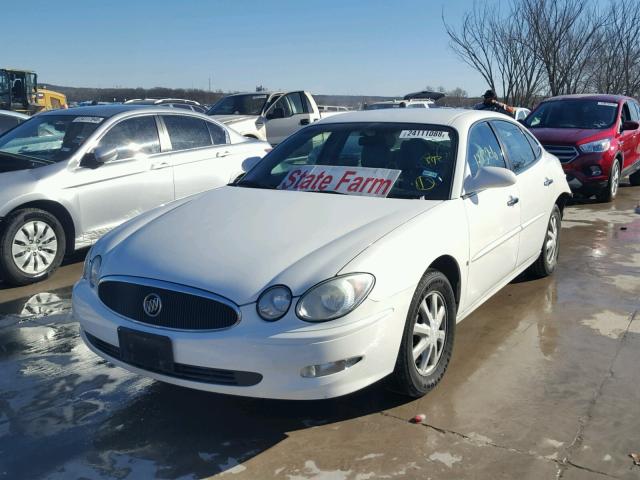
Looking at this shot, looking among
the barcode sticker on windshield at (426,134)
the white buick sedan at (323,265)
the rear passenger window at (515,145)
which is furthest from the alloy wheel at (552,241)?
the barcode sticker on windshield at (426,134)

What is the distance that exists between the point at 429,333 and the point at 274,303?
101 cm

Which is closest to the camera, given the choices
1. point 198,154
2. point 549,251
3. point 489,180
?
point 489,180

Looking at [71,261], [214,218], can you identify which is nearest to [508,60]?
[71,261]

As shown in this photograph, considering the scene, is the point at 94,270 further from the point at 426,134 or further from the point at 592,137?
the point at 592,137

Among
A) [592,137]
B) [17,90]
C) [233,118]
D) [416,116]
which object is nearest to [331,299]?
[416,116]

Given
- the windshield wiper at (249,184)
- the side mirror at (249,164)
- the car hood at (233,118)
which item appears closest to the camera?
the windshield wiper at (249,184)

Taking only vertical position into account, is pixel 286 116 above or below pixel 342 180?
above

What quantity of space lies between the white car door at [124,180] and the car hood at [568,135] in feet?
20.2

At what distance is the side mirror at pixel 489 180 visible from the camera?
13.2 ft

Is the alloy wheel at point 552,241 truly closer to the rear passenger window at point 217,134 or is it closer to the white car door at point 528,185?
the white car door at point 528,185

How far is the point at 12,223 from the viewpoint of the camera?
5.75m

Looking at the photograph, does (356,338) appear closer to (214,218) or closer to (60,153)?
(214,218)

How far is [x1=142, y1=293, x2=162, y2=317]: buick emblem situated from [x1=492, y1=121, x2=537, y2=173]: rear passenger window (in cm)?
302

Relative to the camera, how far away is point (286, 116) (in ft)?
47.8
